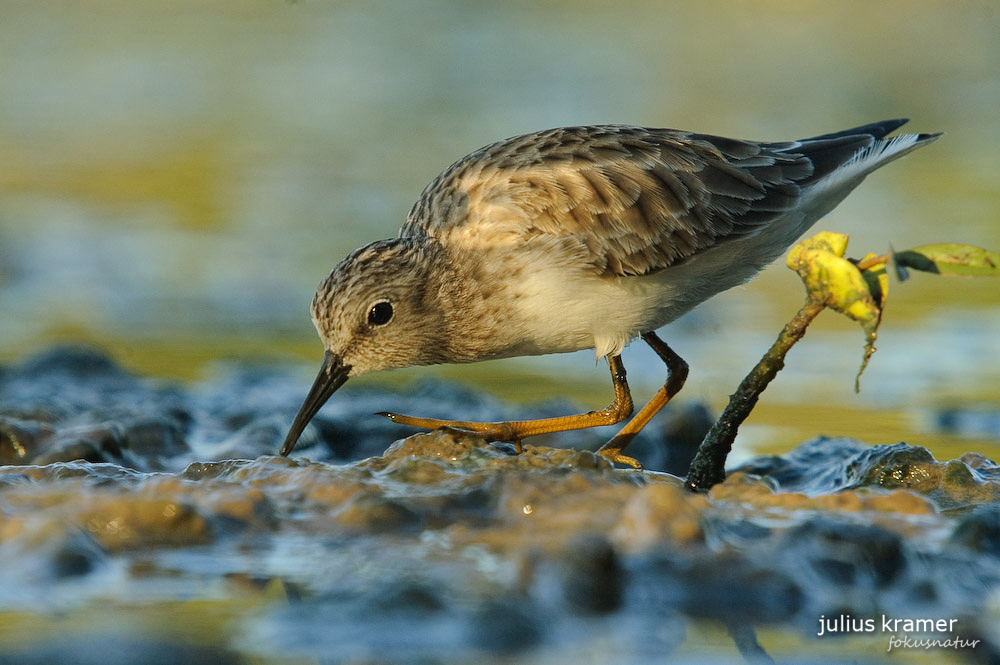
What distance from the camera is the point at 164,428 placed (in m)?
6.13

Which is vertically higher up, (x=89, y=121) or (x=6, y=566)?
(x=89, y=121)

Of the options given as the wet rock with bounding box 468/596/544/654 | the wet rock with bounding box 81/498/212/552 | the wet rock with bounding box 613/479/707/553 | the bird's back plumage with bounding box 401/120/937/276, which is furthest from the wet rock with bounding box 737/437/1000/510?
the wet rock with bounding box 81/498/212/552

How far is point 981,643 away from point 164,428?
13.6 feet

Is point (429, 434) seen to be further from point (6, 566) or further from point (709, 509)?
point (6, 566)

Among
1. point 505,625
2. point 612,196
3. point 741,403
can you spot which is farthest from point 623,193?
point 505,625

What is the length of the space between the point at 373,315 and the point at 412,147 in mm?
8008

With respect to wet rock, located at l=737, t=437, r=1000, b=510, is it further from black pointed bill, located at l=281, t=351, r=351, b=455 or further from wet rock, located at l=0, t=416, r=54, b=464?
wet rock, located at l=0, t=416, r=54, b=464

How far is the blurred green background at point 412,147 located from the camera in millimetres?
8133

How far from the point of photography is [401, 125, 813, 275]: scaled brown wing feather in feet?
19.2

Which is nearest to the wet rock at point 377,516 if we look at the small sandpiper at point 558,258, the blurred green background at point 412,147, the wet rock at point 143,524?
the wet rock at point 143,524

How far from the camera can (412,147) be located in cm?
1343

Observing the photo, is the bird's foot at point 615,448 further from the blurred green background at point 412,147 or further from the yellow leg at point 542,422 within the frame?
the blurred green background at point 412,147

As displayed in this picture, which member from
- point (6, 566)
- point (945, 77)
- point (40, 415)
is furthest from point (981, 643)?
point (945, 77)

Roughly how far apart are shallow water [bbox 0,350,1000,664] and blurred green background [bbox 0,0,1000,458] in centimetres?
213
